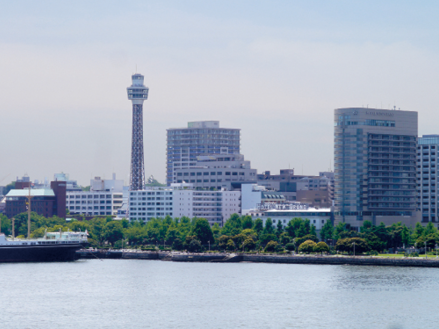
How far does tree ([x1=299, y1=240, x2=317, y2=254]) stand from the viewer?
167 m

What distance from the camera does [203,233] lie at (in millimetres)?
184750

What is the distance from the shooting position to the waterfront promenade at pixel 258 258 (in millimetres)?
149625

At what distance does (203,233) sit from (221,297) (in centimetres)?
8060

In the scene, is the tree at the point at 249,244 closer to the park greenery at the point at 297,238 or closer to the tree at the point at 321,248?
the park greenery at the point at 297,238

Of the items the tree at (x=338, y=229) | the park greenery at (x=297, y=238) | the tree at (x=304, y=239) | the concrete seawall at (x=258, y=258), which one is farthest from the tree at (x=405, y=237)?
the concrete seawall at (x=258, y=258)

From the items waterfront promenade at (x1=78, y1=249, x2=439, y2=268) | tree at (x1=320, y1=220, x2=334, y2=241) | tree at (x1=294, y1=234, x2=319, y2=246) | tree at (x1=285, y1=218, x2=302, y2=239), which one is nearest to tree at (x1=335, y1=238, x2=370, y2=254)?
waterfront promenade at (x1=78, y1=249, x2=439, y2=268)

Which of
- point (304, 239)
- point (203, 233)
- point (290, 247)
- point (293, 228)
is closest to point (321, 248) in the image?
point (290, 247)

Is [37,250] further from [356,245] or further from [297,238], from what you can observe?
[356,245]

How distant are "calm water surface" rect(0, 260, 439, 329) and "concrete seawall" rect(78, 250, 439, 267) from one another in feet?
18.0

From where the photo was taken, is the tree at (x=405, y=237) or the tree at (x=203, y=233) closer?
the tree at (x=405, y=237)

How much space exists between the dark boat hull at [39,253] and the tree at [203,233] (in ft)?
85.4

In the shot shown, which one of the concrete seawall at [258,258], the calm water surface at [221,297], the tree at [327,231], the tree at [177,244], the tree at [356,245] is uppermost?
the tree at [327,231]

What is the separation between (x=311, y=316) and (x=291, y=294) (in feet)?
57.1

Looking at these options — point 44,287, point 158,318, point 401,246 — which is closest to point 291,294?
point 158,318
